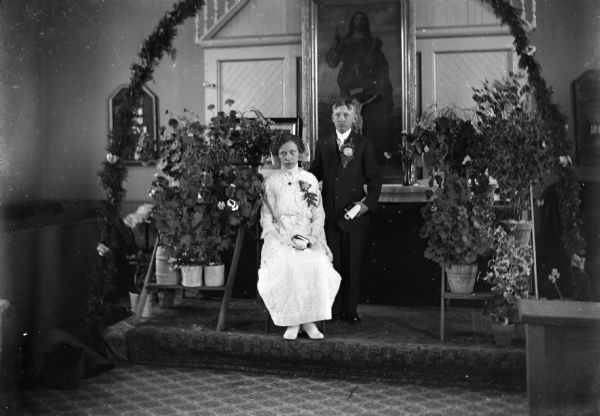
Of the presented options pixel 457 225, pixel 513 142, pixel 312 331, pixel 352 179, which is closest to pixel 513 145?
pixel 513 142

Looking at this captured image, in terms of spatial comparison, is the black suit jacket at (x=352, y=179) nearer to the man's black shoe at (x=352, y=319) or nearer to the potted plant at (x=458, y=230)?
the potted plant at (x=458, y=230)

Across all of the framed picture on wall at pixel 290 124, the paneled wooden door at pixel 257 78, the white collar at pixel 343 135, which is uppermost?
the paneled wooden door at pixel 257 78

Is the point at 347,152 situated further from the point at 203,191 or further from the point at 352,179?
the point at 203,191

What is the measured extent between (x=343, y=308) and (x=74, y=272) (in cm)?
191


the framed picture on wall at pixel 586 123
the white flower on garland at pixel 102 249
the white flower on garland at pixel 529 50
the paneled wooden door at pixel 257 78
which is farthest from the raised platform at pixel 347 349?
the paneled wooden door at pixel 257 78

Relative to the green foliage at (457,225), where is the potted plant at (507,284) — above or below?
below

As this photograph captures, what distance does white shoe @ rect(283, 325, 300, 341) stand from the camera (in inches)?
157

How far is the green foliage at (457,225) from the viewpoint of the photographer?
4.05m

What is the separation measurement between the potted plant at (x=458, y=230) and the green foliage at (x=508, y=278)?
110 millimetres

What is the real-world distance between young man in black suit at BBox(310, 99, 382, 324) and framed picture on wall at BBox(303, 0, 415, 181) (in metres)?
1.03

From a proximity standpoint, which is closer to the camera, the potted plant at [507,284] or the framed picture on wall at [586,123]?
the potted plant at [507,284]

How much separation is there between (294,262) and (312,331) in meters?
0.46

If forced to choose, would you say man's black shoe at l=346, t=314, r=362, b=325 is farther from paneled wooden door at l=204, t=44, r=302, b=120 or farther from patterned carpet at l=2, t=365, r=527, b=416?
paneled wooden door at l=204, t=44, r=302, b=120

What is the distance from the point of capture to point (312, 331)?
4.00 m
